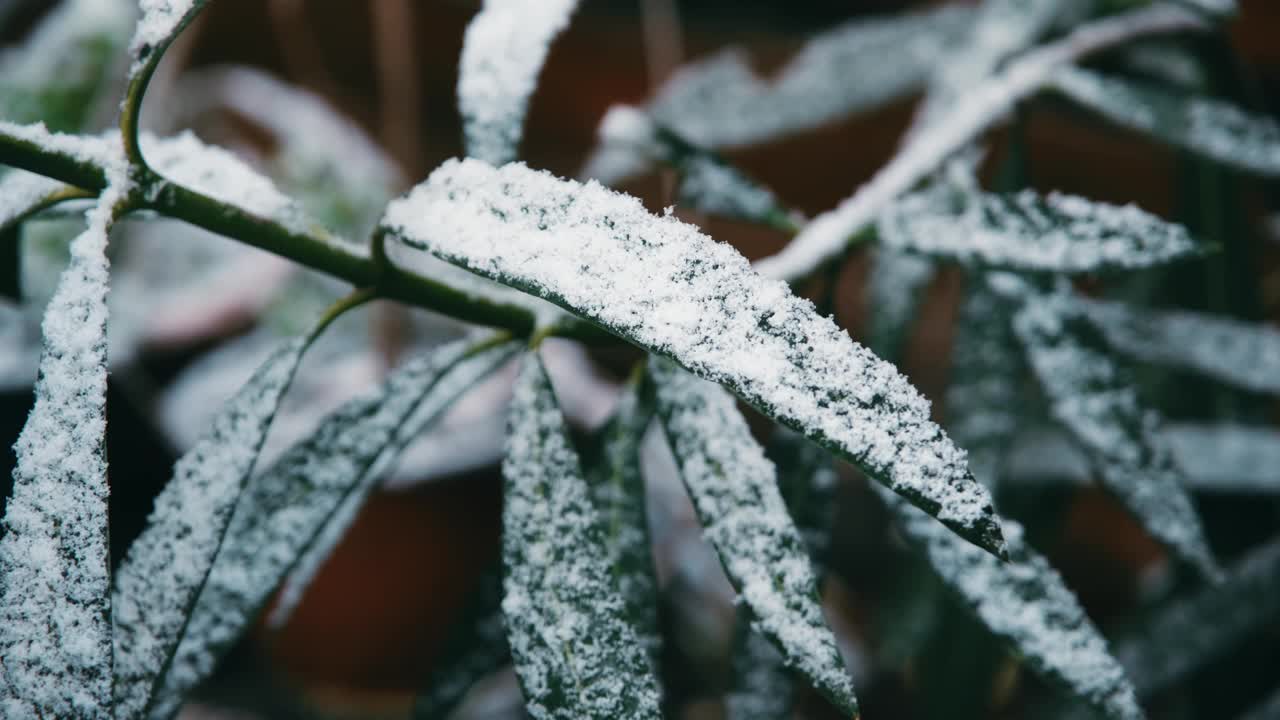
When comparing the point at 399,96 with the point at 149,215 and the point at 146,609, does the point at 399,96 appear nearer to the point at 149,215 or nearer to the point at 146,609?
the point at 149,215

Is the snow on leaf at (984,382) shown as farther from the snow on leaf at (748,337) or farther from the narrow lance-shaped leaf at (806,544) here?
the snow on leaf at (748,337)

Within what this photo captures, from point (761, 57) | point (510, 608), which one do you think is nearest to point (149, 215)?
point (510, 608)

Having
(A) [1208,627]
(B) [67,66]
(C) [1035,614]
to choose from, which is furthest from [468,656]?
(B) [67,66]

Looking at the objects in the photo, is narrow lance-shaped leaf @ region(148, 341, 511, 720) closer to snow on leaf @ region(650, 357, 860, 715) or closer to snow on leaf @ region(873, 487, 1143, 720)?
snow on leaf @ region(650, 357, 860, 715)

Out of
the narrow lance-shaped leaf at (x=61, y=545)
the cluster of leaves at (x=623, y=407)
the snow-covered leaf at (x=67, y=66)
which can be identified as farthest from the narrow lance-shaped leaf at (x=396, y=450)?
the snow-covered leaf at (x=67, y=66)

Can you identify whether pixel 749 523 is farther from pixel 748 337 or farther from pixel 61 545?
pixel 61 545

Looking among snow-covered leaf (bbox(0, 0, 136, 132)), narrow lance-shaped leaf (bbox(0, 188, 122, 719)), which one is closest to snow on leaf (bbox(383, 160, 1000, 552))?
narrow lance-shaped leaf (bbox(0, 188, 122, 719))
